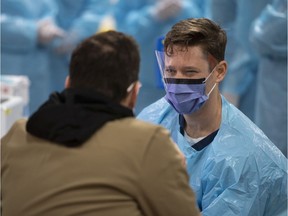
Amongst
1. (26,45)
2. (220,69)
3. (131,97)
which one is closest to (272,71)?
(220,69)

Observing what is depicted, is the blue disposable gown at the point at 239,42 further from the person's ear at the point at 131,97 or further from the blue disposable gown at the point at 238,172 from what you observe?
the person's ear at the point at 131,97

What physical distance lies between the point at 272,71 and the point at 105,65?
2.33 meters

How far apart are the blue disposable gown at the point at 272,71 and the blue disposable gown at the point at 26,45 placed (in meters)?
1.57

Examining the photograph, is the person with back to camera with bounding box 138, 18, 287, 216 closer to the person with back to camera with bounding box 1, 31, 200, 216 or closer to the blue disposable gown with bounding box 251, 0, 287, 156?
the person with back to camera with bounding box 1, 31, 200, 216

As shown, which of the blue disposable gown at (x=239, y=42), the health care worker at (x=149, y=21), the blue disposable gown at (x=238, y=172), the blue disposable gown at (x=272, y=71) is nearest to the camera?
the blue disposable gown at (x=238, y=172)

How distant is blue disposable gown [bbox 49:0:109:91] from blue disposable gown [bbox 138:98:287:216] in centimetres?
247

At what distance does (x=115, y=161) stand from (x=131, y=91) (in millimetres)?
178

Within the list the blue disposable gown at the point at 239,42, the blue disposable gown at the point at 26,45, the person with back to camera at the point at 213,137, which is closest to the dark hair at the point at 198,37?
the person with back to camera at the point at 213,137

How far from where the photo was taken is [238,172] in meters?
1.63

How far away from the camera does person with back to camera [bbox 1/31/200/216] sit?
1108 mm

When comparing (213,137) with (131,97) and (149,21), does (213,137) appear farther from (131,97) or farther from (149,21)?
(149,21)

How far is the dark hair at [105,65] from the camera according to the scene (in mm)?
1164

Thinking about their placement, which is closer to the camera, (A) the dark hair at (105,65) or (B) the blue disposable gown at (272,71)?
(A) the dark hair at (105,65)

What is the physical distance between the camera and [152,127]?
1151 millimetres
